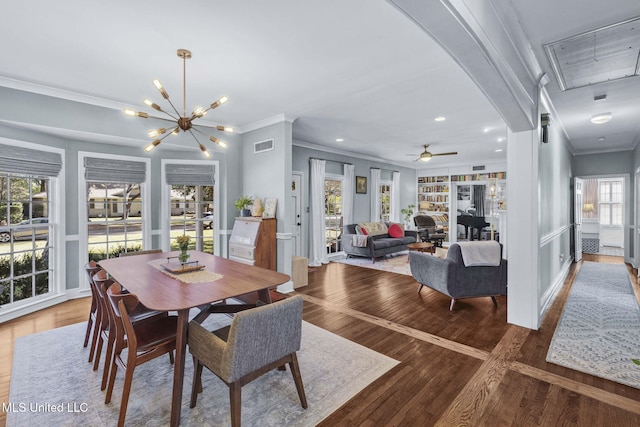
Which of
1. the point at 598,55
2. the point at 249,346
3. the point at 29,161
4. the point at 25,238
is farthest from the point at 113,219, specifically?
the point at 598,55

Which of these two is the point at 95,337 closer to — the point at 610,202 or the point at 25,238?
the point at 25,238

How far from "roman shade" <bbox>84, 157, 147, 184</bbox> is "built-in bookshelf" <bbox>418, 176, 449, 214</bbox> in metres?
8.39

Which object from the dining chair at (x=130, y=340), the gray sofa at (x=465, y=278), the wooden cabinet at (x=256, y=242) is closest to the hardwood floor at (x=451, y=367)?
the gray sofa at (x=465, y=278)

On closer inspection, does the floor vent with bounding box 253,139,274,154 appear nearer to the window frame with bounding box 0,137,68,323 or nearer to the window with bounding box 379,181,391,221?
the window frame with bounding box 0,137,68,323

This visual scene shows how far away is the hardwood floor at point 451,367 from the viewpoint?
6.45ft

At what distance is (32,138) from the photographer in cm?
376

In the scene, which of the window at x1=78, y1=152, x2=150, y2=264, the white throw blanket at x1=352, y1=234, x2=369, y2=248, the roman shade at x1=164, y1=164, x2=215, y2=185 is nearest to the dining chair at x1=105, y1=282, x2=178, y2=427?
the window at x1=78, y1=152, x2=150, y2=264

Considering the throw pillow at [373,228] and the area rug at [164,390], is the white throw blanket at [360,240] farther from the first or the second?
the area rug at [164,390]

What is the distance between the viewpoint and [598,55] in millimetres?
2525

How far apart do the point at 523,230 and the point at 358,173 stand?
5075 mm

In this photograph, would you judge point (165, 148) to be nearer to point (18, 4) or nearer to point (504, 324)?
point (18, 4)
